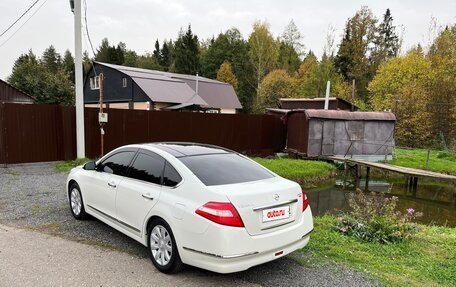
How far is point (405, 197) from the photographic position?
12539 millimetres

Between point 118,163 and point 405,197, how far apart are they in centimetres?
1132

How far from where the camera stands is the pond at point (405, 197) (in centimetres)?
993

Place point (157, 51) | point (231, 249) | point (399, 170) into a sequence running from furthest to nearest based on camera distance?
point (157, 51) → point (399, 170) → point (231, 249)

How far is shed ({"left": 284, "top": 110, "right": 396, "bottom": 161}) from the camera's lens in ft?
54.6

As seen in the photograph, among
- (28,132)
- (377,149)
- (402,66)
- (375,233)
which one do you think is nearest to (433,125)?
(402,66)

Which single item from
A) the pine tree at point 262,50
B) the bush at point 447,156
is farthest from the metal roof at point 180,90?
the bush at point 447,156

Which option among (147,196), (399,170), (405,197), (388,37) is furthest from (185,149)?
(388,37)

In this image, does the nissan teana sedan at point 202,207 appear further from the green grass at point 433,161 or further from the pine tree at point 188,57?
the pine tree at point 188,57

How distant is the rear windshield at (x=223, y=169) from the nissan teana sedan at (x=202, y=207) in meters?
0.01

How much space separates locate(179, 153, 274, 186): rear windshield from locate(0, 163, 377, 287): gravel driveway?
1.08 meters

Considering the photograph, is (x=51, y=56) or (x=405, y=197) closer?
(x=405, y=197)

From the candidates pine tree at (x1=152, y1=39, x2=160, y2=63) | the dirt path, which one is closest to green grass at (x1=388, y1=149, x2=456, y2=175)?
the dirt path

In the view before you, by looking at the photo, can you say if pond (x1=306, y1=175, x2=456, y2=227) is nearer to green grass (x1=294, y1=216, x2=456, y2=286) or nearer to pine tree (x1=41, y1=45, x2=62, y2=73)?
green grass (x1=294, y1=216, x2=456, y2=286)

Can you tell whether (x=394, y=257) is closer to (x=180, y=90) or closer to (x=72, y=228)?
(x=72, y=228)
